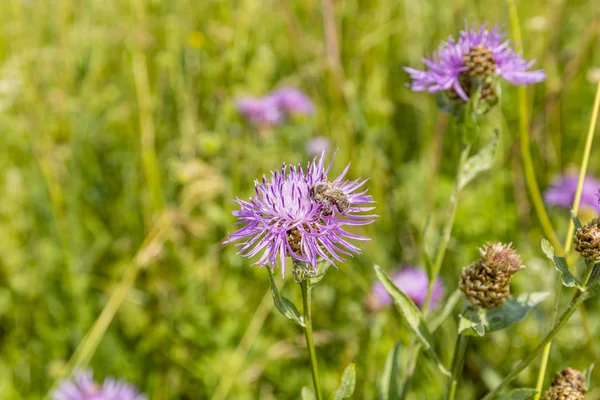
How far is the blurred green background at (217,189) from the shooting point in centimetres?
180

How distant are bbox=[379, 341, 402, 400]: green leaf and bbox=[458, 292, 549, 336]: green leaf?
0.62 feet

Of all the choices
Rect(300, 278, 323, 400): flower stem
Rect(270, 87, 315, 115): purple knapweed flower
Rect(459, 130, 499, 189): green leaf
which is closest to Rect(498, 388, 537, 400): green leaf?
Rect(300, 278, 323, 400): flower stem

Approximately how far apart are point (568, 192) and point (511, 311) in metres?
1.37

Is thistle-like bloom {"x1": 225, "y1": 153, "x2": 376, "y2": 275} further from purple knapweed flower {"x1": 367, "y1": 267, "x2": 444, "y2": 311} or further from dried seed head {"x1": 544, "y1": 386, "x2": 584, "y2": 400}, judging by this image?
purple knapweed flower {"x1": 367, "y1": 267, "x2": 444, "y2": 311}

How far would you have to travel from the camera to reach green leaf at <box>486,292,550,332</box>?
37.3 inches

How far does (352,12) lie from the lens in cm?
267

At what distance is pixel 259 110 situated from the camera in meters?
2.35

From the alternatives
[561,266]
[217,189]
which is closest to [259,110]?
[217,189]

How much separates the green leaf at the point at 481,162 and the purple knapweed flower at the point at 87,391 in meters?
1.14

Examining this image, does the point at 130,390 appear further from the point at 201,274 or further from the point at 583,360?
the point at 583,360

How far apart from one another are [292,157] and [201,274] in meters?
0.65

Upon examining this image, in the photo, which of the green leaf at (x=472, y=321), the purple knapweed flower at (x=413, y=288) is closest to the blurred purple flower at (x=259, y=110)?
the purple knapweed flower at (x=413, y=288)

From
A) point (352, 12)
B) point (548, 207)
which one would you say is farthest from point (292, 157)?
point (548, 207)

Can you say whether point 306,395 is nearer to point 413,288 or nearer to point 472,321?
point 472,321
